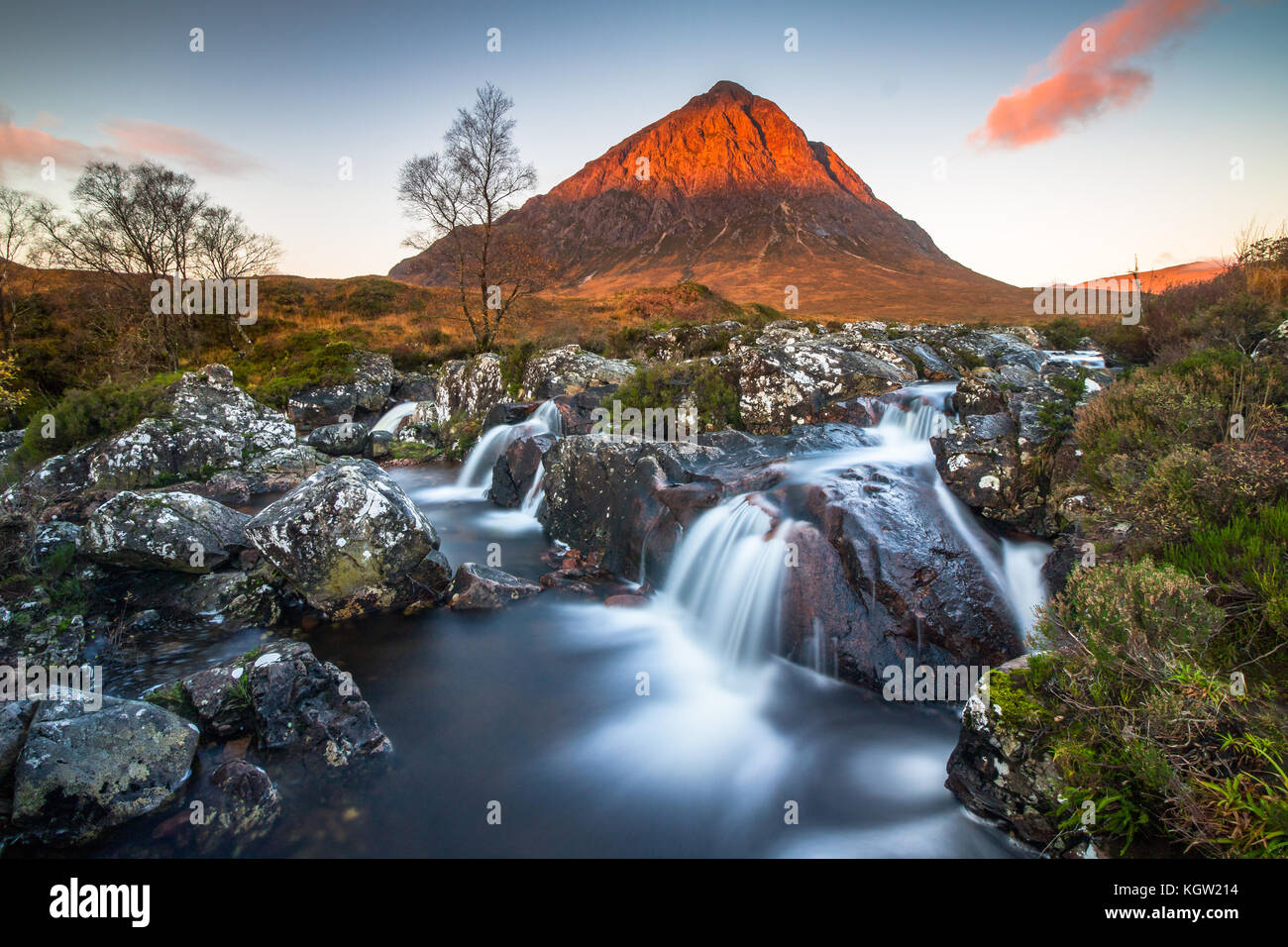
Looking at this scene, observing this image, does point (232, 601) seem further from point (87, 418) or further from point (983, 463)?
point (983, 463)

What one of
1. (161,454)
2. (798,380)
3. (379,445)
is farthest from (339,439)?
(798,380)

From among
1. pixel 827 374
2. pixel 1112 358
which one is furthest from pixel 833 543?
pixel 1112 358

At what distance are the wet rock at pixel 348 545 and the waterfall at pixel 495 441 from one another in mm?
6410

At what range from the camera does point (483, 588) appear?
8.80 metres

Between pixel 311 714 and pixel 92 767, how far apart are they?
1.56 meters

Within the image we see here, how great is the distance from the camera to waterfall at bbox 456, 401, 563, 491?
15188 millimetres

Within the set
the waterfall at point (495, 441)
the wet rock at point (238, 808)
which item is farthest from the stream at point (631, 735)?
the waterfall at point (495, 441)

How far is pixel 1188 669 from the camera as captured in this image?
334cm

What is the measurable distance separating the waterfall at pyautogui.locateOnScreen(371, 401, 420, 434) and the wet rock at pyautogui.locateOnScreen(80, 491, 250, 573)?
39.4ft

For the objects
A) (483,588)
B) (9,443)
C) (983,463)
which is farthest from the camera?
(9,443)

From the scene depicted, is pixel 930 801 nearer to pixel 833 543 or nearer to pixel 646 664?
pixel 833 543

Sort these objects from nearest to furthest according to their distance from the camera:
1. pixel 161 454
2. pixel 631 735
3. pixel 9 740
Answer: pixel 9 740 → pixel 631 735 → pixel 161 454

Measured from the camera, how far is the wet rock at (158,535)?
26.3 ft

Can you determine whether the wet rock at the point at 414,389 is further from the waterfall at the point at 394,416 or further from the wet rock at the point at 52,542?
the wet rock at the point at 52,542
